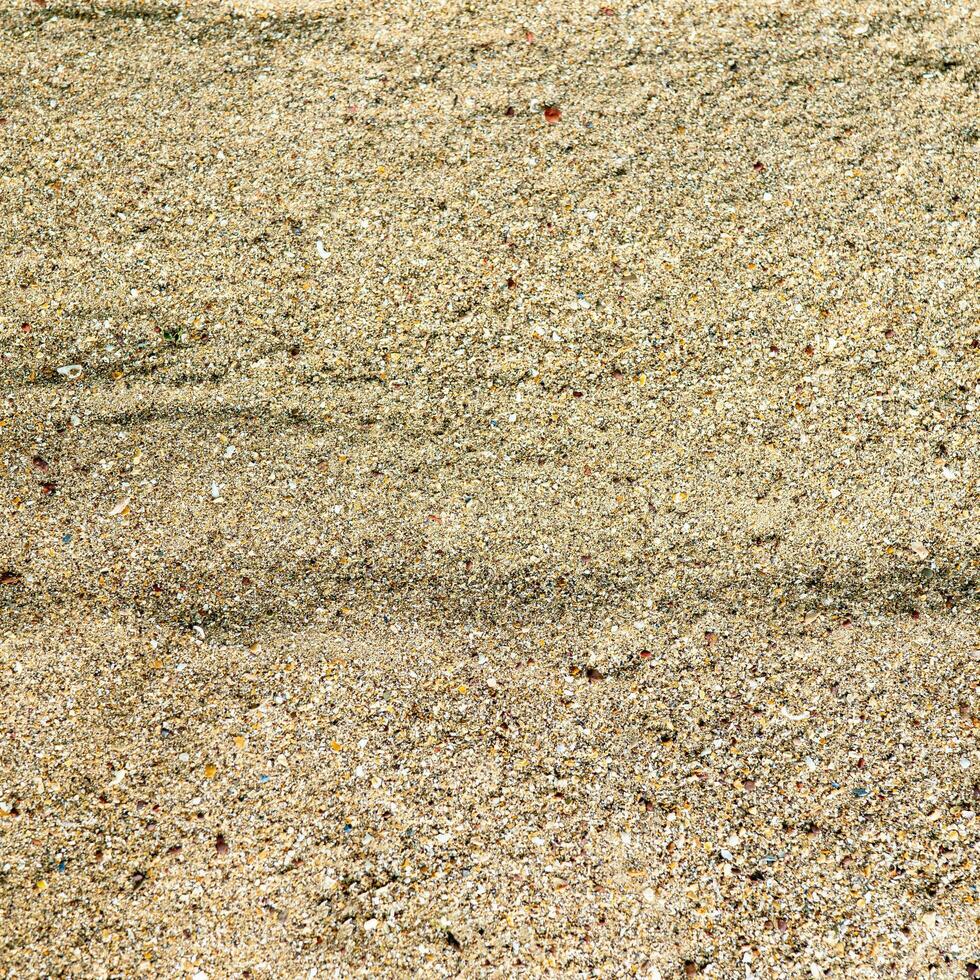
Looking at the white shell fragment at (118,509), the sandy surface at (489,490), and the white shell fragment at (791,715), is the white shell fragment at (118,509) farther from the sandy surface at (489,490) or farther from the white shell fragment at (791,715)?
the white shell fragment at (791,715)

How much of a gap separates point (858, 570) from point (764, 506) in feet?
1.00

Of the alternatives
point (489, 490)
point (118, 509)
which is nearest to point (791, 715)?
point (489, 490)

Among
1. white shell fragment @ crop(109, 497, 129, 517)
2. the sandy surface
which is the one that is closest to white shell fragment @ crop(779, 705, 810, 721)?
the sandy surface

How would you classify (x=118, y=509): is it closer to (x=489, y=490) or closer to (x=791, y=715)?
(x=489, y=490)

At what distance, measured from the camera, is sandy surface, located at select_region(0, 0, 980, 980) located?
7.65 ft

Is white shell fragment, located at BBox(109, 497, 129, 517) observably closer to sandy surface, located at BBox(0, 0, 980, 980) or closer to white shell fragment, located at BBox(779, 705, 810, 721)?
sandy surface, located at BBox(0, 0, 980, 980)

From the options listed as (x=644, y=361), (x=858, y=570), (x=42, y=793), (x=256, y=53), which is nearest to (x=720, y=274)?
(x=644, y=361)

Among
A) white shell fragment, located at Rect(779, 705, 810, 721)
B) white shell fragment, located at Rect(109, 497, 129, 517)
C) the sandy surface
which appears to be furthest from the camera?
white shell fragment, located at Rect(109, 497, 129, 517)

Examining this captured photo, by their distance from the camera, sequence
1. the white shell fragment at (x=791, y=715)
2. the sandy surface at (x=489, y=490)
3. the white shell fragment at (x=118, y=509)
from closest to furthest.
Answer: the sandy surface at (x=489, y=490) → the white shell fragment at (x=791, y=715) → the white shell fragment at (x=118, y=509)

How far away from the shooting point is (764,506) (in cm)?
258

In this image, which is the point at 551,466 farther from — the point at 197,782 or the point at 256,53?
the point at 256,53

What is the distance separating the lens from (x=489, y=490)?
2590 mm

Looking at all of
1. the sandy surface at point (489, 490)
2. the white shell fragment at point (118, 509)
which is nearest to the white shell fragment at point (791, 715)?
the sandy surface at point (489, 490)

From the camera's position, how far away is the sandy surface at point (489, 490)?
91.8 inches
